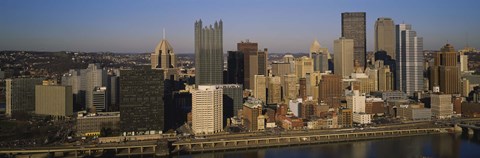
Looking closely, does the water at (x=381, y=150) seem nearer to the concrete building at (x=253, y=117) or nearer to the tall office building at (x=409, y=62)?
→ the concrete building at (x=253, y=117)

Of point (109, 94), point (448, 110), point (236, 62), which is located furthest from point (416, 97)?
point (109, 94)

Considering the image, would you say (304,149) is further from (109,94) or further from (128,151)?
(109,94)

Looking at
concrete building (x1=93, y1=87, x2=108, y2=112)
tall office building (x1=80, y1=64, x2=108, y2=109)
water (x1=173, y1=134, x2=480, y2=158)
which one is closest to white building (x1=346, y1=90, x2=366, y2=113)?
water (x1=173, y1=134, x2=480, y2=158)

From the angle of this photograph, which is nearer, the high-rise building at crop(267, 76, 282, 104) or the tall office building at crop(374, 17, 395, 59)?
the high-rise building at crop(267, 76, 282, 104)

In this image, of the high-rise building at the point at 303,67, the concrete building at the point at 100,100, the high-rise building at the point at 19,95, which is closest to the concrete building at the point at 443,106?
the high-rise building at the point at 303,67

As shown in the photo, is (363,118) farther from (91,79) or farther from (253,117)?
(91,79)

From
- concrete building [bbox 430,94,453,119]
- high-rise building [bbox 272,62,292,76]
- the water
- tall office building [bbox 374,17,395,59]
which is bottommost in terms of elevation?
the water

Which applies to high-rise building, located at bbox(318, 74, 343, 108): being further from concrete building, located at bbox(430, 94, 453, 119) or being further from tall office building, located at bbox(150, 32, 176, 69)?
tall office building, located at bbox(150, 32, 176, 69)
